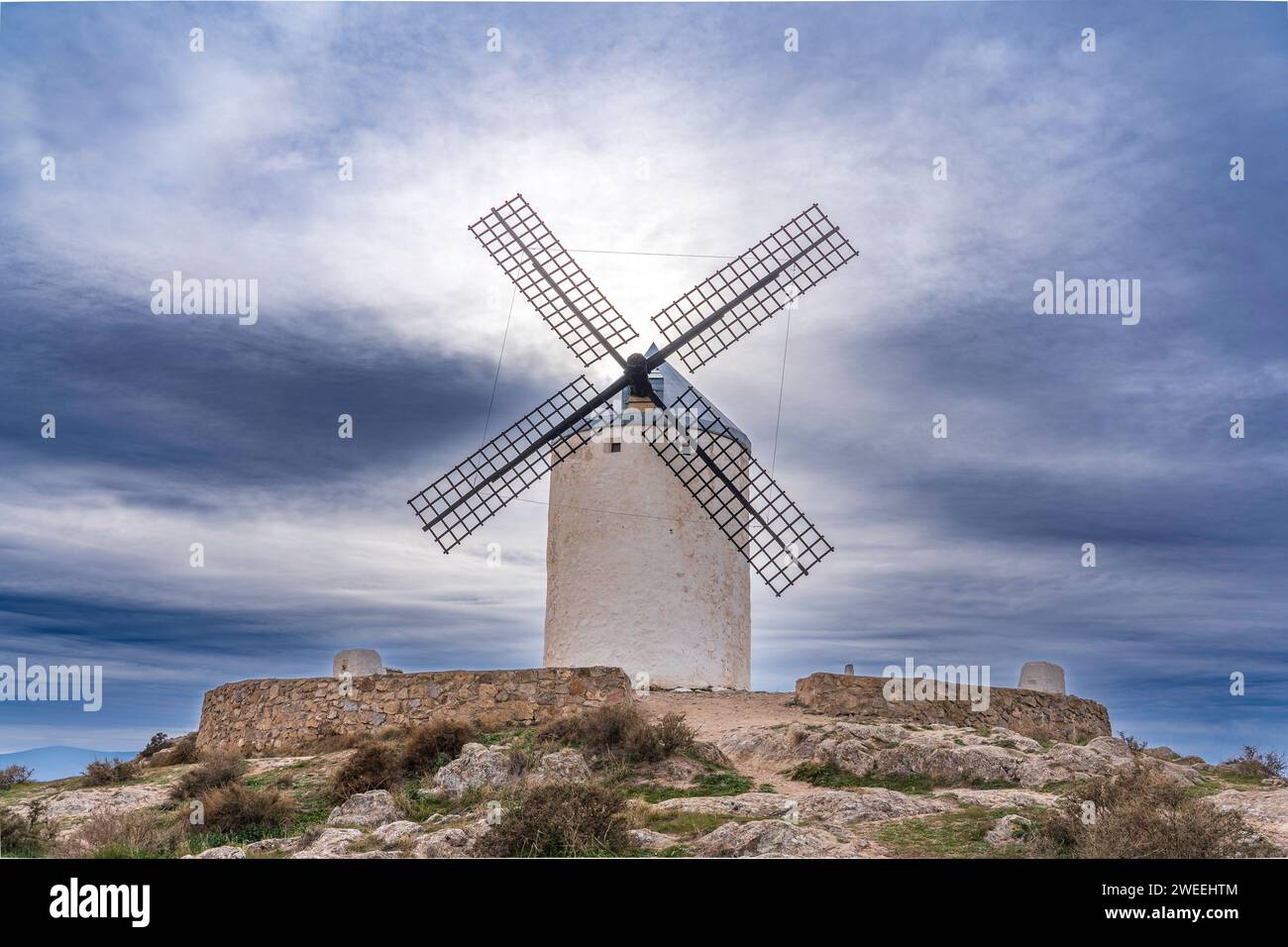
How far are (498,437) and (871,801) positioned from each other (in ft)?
33.6

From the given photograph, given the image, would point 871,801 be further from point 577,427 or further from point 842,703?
point 577,427

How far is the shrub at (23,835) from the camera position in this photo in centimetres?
1056

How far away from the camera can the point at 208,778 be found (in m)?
13.8

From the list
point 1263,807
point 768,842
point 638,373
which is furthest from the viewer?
point 638,373

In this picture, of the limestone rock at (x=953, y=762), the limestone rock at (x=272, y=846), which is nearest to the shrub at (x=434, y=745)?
the limestone rock at (x=272, y=846)

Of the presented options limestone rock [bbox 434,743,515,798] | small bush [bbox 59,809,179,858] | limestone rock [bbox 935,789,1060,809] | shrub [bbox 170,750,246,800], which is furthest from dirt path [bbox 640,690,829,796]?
small bush [bbox 59,809,179,858]

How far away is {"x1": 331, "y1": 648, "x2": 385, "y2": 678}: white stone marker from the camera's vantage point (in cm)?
1814

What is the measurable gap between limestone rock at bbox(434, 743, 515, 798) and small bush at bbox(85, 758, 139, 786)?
583cm

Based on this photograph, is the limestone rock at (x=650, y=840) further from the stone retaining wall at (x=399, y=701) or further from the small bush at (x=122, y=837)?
the stone retaining wall at (x=399, y=701)

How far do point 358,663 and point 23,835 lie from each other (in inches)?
289

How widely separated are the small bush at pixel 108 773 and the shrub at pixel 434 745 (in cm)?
497

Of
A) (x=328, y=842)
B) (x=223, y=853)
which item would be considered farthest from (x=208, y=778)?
(x=328, y=842)
